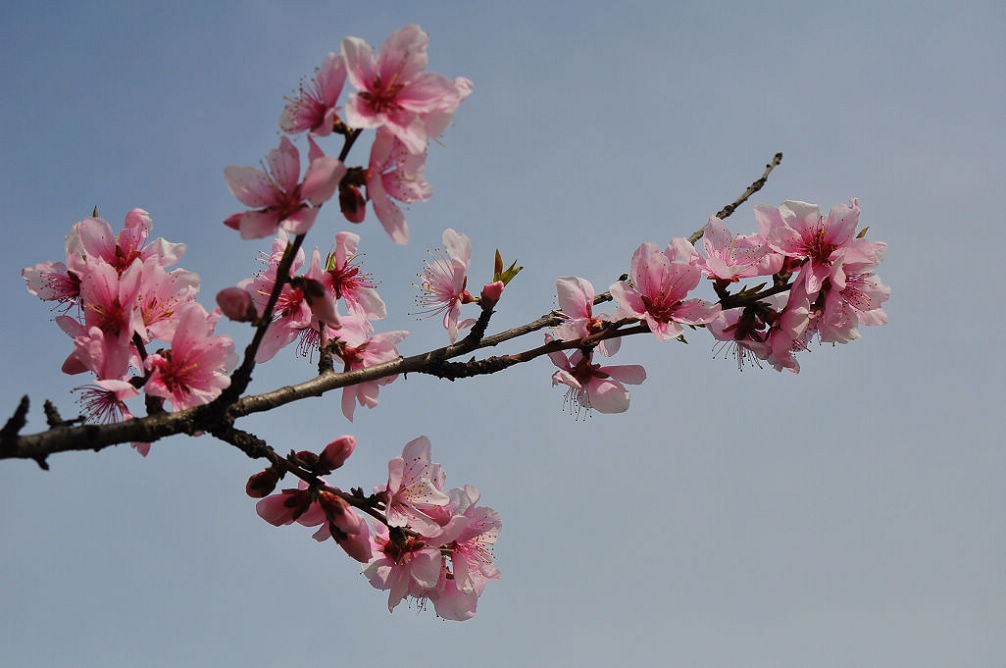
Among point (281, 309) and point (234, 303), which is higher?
point (281, 309)

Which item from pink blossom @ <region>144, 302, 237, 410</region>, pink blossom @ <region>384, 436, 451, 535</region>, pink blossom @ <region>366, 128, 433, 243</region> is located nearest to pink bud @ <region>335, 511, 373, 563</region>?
pink blossom @ <region>384, 436, 451, 535</region>

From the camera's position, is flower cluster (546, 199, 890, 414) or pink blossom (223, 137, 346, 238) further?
flower cluster (546, 199, 890, 414)

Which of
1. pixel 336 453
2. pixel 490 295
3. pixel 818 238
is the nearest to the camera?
pixel 336 453

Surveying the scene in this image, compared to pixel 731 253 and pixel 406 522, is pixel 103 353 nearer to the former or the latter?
pixel 406 522

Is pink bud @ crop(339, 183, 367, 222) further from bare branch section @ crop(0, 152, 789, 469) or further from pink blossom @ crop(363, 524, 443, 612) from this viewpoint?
pink blossom @ crop(363, 524, 443, 612)

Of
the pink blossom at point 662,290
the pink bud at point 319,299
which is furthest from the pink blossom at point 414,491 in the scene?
the pink blossom at point 662,290

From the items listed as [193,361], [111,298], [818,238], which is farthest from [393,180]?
[818,238]

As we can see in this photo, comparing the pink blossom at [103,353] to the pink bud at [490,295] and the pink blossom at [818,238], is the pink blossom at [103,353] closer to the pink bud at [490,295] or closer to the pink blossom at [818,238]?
the pink bud at [490,295]
